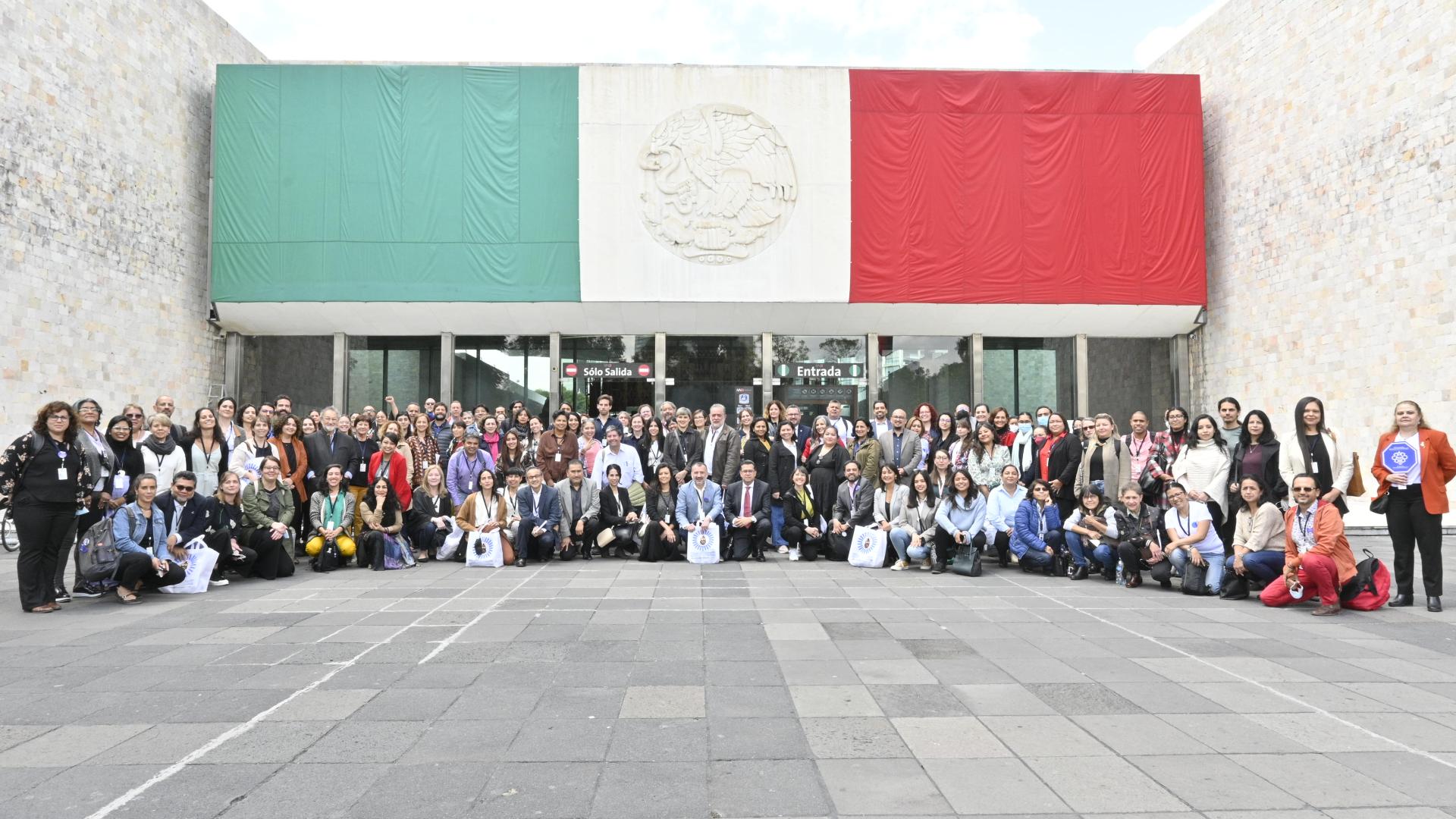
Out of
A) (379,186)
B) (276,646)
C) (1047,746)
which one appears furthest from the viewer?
(379,186)

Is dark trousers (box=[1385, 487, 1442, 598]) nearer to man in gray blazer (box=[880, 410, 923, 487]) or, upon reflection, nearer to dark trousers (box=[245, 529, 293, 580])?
man in gray blazer (box=[880, 410, 923, 487])

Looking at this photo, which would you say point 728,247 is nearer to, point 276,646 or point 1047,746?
point 276,646

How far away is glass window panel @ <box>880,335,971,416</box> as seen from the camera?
19344mm

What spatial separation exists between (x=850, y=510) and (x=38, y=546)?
7790 millimetres

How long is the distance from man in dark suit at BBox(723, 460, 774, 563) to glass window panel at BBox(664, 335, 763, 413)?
873cm

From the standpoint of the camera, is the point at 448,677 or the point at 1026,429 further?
the point at 1026,429

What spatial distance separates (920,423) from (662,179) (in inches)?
371

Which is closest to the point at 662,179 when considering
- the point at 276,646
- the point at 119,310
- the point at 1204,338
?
the point at 119,310

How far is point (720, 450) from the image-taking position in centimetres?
1114

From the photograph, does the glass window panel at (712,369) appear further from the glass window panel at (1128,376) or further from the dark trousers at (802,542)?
the dark trousers at (802,542)

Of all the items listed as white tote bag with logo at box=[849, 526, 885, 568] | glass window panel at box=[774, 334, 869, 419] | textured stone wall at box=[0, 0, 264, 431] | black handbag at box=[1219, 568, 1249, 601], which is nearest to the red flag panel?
glass window panel at box=[774, 334, 869, 419]

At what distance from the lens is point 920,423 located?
11.1 meters

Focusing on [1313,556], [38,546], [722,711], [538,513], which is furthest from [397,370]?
[1313,556]

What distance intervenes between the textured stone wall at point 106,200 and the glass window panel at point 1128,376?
19.6 metres
